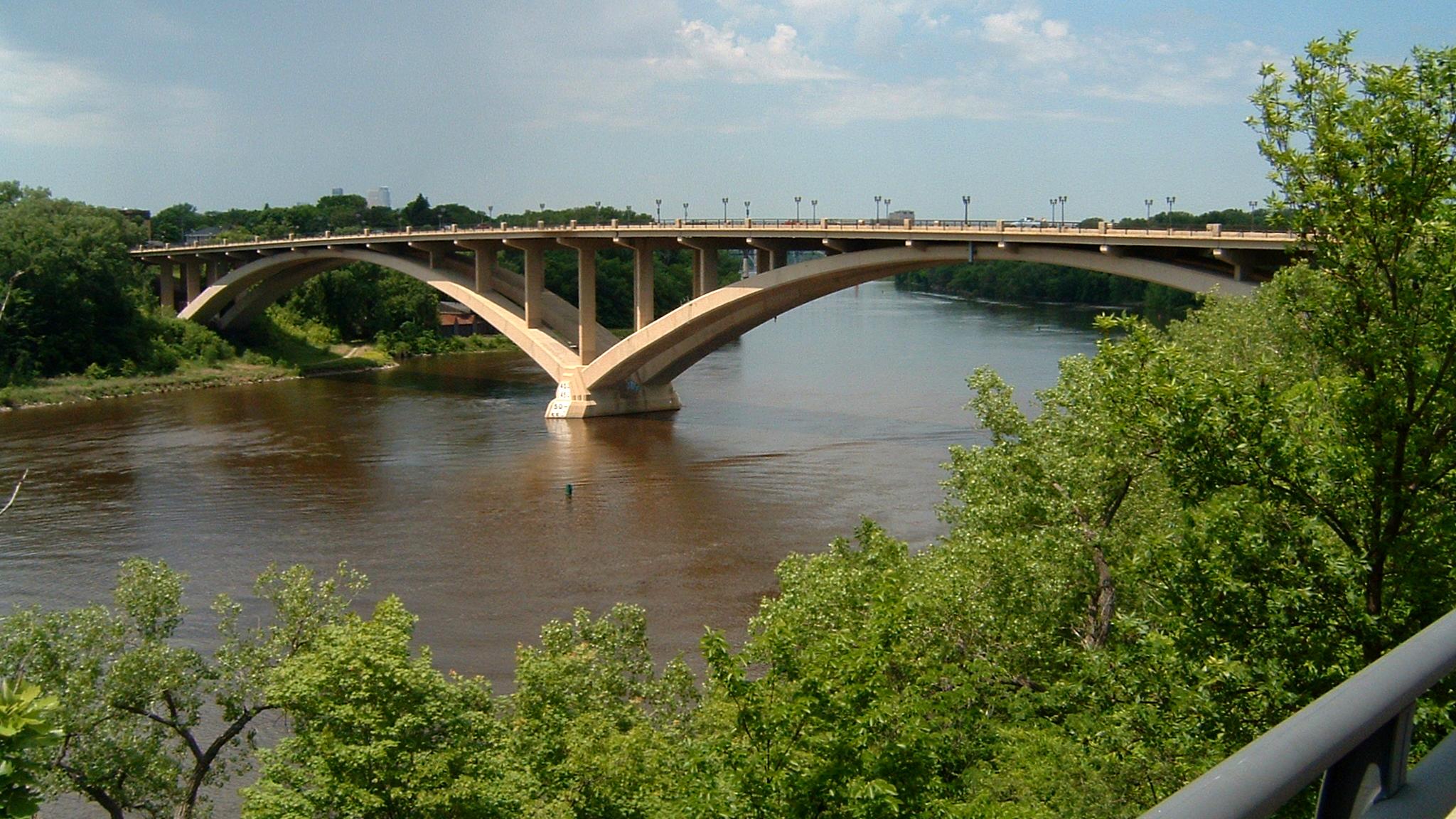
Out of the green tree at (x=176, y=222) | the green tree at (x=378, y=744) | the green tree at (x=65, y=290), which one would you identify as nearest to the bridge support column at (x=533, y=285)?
the green tree at (x=65, y=290)

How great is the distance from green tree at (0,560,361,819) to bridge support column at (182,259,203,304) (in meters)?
56.1

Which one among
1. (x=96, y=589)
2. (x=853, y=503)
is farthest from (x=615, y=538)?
(x=96, y=589)

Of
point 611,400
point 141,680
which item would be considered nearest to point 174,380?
→ point 611,400

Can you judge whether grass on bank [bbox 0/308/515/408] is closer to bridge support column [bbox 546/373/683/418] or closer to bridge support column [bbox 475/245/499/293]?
bridge support column [bbox 475/245/499/293]

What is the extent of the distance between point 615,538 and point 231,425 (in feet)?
66.6

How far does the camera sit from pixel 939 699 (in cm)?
918

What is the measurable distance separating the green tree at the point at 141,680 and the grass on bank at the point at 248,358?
3578cm

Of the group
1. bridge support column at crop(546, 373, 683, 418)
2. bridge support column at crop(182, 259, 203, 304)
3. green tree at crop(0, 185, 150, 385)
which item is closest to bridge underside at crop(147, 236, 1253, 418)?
bridge support column at crop(546, 373, 683, 418)

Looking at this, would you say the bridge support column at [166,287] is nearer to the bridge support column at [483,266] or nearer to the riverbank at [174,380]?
the riverbank at [174,380]

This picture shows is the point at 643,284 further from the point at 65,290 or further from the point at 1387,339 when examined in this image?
the point at 1387,339

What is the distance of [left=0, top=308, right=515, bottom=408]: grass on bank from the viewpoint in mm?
45094

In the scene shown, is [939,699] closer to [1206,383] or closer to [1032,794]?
[1032,794]

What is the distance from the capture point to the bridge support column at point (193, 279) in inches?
2518

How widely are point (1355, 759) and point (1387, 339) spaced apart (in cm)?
529
